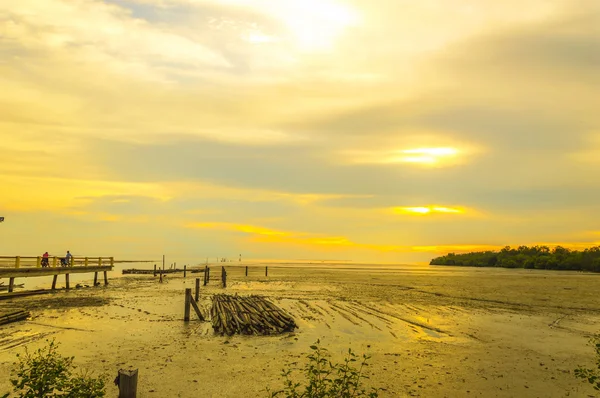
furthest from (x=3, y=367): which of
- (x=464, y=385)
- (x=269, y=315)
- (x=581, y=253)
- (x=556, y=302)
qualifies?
(x=581, y=253)

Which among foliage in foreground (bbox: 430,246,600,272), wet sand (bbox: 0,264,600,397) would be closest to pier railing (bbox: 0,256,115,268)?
wet sand (bbox: 0,264,600,397)

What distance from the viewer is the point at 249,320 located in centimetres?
2067

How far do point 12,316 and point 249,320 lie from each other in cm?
1244

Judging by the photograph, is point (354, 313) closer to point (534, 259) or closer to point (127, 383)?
point (127, 383)

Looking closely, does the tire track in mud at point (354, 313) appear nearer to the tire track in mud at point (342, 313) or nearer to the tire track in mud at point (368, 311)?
the tire track in mud at point (342, 313)

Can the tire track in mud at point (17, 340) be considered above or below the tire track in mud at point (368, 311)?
above

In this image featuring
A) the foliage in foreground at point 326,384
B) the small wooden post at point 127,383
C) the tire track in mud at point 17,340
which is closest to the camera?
the foliage in foreground at point 326,384

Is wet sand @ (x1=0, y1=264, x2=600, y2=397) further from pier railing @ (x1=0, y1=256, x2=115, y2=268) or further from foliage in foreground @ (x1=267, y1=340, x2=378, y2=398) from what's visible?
pier railing @ (x1=0, y1=256, x2=115, y2=268)

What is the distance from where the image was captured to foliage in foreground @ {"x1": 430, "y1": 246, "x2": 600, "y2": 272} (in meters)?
112

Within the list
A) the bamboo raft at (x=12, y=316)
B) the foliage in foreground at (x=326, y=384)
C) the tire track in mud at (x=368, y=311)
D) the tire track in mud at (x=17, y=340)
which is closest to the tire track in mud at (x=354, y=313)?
the tire track in mud at (x=368, y=311)

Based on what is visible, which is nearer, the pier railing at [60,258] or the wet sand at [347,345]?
the wet sand at [347,345]

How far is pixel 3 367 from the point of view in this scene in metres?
13.1

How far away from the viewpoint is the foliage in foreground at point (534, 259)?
367 feet

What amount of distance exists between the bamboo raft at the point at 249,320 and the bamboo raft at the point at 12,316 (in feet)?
33.1
